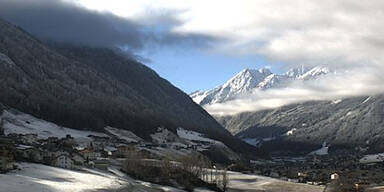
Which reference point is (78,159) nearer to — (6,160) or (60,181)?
(6,160)

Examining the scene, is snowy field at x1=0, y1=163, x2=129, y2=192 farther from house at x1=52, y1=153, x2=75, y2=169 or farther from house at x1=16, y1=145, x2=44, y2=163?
house at x1=52, y1=153, x2=75, y2=169

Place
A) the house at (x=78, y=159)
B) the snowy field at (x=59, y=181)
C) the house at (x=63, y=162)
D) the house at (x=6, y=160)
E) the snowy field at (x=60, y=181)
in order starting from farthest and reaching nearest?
the house at (x=78, y=159)
the house at (x=63, y=162)
the house at (x=6, y=160)
the snowy field at (x=60, y=181)
the snowy field at (x=59, y=181)

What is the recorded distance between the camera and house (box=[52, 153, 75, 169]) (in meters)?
156

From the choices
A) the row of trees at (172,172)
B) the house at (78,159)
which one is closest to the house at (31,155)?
the house at (78,159)

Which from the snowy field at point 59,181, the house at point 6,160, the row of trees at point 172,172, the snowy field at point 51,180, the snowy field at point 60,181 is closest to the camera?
the snowy field at point 51,180

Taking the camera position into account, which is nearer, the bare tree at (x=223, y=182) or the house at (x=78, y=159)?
the house at (x=78, y=159)

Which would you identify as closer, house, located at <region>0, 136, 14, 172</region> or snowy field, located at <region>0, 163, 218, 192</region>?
snowy field, located at <region>0, 163, 218, 192</region>

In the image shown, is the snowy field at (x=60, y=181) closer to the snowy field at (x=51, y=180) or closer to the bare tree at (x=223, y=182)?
the snowy field at (x=51, y=180)

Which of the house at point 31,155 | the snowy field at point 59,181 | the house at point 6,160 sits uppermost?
the house at point 31,155

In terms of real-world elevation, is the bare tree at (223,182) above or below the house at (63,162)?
below

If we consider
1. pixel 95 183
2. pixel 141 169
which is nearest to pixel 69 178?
pixel 95 183

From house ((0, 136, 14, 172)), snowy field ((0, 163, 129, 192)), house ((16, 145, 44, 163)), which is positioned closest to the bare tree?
snowy field ((0, 163, 129, 192))

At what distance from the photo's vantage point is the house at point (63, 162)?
15600 centimetres

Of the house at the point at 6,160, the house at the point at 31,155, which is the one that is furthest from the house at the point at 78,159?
the house at the point at 6,160
